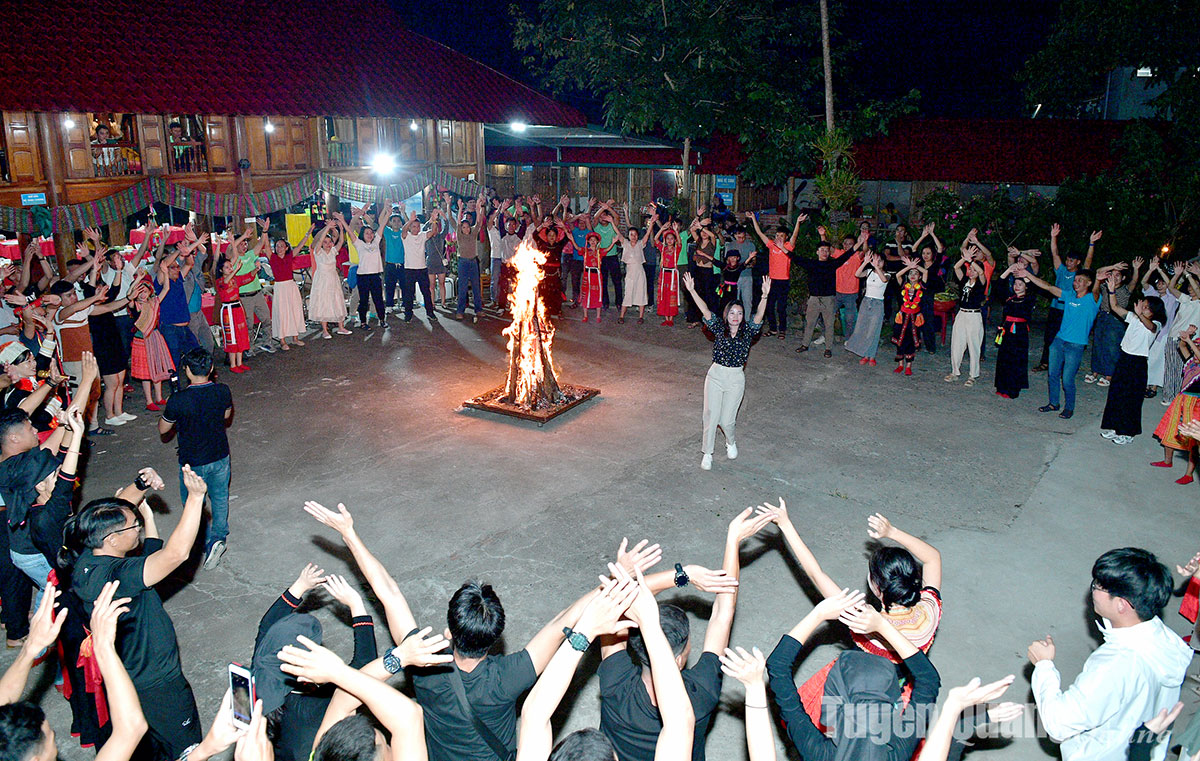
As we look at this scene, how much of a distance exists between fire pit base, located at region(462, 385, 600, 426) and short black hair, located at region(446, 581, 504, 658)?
21.9 feet

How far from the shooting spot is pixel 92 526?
382 centimetres

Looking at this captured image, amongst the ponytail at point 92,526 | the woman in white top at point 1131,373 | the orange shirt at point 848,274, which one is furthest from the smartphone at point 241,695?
the orange shirt at point 848,274

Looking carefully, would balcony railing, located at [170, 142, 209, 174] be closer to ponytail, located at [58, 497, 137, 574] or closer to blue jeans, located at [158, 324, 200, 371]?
blue jeans, located at [158, 324, 200, 371]

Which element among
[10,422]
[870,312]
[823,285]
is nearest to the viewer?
[10,422]

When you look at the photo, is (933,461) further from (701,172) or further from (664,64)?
(701,172)

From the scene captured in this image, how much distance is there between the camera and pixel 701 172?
23984 millimetres

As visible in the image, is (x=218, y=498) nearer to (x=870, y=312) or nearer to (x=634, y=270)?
(x=870, y=312)

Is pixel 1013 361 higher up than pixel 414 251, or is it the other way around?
pixel 414 251

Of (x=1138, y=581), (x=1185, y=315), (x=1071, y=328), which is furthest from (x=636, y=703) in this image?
(x=1185, y=315)

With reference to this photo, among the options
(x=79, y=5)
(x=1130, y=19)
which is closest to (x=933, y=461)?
(x=1130, y=19)

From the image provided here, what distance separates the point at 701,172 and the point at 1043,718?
858 inches

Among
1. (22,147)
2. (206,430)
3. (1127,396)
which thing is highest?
(22,147)

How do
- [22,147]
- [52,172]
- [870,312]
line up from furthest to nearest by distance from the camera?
[52,172], [22,147], [870,312]

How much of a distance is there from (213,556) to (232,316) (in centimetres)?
574
